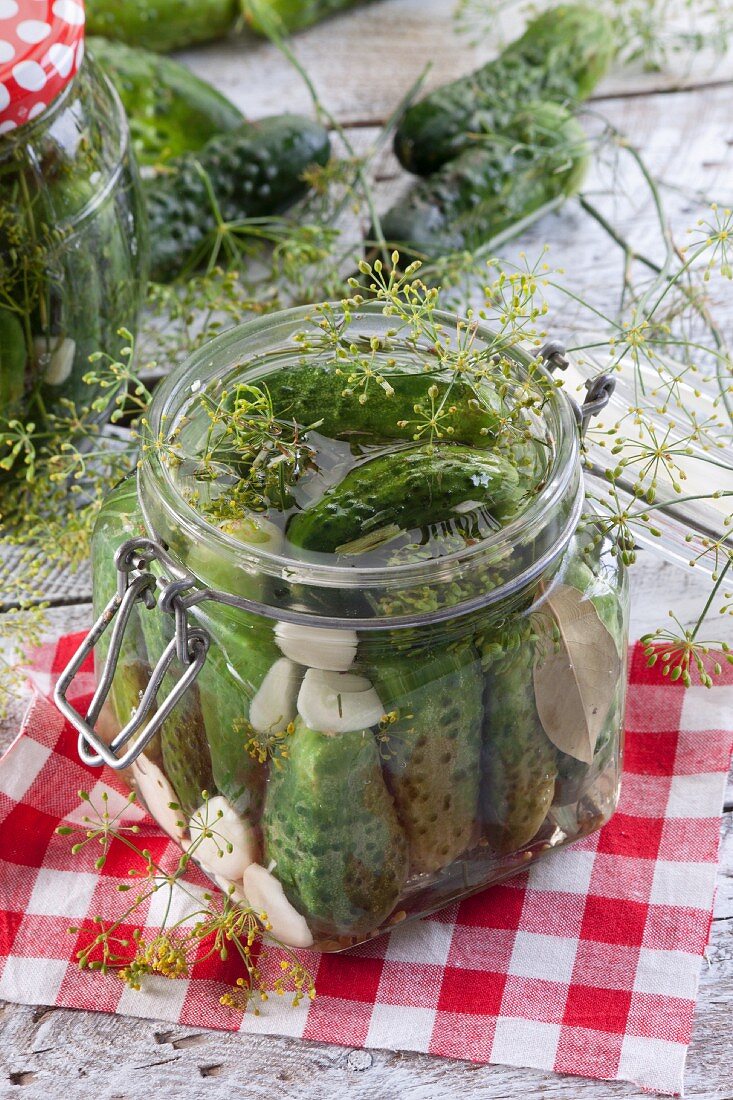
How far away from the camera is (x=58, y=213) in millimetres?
958

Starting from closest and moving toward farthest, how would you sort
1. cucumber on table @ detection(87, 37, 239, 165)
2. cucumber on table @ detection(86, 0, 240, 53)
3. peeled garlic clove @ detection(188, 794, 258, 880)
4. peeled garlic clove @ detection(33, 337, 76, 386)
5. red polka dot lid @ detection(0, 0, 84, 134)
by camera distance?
peeled garlic clove @ detection(188, 794, 258, 880)
red polka dot lid @ detection(0, 0, 84, 134)
peeled garlic clove @ detection(33, 337, 76, 386)
cucumber on table @ detection(87, 37, 239, 165)
cucumber on table @ detection(86, 0, 240, 53)

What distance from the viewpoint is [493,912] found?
0.82 metres

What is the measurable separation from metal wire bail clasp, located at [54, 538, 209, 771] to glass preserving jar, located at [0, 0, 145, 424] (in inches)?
13.3

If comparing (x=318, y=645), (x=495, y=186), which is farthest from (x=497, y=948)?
(x=495, y=186)

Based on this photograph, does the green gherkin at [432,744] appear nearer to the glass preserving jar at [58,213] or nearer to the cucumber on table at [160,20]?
the glass preserving jar at [58,213]

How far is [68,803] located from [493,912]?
1.01ft

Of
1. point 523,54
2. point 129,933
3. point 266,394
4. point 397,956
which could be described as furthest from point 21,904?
point 523,54

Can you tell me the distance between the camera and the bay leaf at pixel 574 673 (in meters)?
0.73

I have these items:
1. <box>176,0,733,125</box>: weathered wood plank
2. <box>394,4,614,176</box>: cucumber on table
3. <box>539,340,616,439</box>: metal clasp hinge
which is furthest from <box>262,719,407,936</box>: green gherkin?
<box>176,0,733,125</box>: weathered wood plank

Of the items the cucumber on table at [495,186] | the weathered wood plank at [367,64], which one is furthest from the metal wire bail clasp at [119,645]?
the weathered wood plank at [367,64]

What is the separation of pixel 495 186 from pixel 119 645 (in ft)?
2.75

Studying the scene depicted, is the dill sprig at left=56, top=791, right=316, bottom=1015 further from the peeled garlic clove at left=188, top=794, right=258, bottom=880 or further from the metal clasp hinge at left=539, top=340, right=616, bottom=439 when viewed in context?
the metal clasp hinge at left=539, top=340, right=616, bottom=439

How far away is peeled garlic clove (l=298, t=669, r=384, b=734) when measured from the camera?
67cm

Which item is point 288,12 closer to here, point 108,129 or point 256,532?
point 108,129
